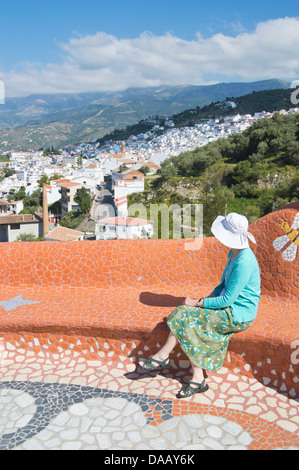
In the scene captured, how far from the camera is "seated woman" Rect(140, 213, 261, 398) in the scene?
2857 millimetres

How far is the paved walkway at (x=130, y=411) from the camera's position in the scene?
7.95 feet

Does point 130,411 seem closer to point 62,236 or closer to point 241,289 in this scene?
point 241,289

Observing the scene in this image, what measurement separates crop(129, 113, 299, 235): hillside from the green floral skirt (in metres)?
22.7

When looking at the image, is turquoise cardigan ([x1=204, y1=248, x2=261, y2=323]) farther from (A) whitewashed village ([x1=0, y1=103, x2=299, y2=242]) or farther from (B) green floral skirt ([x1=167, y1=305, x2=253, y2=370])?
(A) whitewashed village ([x1=0, y1=103, x2=299, y2=242])

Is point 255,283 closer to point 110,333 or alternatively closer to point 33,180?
point 110,333

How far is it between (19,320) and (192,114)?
13904 cm

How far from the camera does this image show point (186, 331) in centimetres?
289

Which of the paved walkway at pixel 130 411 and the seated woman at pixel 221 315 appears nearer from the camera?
the paved walkway at pixel 130 411

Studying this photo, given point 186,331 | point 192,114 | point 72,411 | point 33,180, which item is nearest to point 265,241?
point 186,331

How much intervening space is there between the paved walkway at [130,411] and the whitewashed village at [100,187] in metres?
22.0

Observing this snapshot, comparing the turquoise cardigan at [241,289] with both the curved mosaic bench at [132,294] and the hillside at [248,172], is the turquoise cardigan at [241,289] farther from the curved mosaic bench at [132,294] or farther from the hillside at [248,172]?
the hillside at [248,172]

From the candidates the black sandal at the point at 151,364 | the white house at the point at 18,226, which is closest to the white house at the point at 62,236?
the white house at the point at 18,226

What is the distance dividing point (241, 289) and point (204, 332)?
43 cm

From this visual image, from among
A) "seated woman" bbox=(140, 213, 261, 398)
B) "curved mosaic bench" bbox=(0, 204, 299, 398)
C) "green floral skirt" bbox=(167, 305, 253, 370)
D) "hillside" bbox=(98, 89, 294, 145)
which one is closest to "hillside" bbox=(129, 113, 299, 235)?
"curved mosaic bench" bbox=(0, 204, 299, 398)
